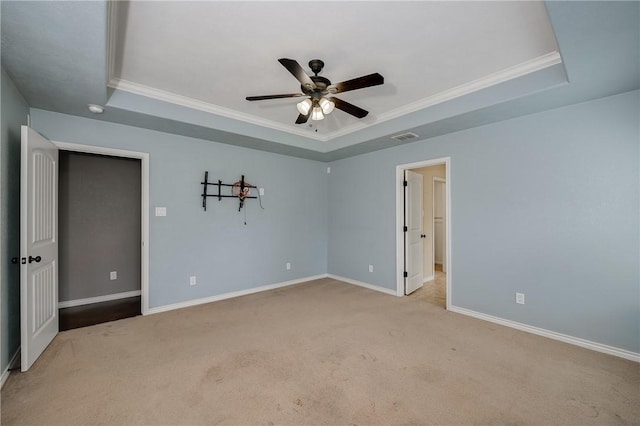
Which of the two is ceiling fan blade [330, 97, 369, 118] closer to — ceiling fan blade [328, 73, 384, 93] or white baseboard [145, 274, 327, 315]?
ceiling fan blade [328, 73, 384, 93]

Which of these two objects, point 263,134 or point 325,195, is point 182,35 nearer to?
point 263,134

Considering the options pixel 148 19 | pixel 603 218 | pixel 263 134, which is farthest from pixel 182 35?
pixel 603 218

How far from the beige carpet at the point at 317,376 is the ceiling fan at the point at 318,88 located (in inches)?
90.4

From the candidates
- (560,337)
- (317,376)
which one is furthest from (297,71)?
(560,337)

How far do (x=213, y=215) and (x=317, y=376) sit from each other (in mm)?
2810

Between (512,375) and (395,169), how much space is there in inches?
118

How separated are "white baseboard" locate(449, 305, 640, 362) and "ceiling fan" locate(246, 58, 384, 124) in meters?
2.86

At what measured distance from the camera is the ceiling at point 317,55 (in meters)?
1.78

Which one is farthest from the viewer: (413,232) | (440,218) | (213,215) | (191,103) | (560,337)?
(440,218)

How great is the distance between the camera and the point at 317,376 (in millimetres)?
2182

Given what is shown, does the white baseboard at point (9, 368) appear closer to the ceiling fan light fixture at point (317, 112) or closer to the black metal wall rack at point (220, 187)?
the black metal wall rack at point (220, 187)

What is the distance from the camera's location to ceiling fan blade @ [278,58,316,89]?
1.92 m

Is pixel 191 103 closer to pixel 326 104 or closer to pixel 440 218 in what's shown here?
pixel 326 104

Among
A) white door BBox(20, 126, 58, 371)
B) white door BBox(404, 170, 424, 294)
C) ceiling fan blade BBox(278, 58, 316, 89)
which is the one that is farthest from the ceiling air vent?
white door BBox(20, 126, 58, 371)
